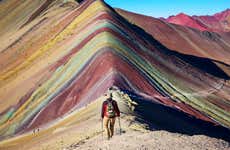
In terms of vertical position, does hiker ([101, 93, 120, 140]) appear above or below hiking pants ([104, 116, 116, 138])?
above

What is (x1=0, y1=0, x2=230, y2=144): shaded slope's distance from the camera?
42.2m

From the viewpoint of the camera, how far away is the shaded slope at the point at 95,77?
42156mm

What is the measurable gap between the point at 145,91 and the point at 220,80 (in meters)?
31.8

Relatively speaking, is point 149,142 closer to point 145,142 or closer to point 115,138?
point 145,142

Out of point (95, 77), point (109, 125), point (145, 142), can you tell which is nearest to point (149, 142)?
point (145, 142)

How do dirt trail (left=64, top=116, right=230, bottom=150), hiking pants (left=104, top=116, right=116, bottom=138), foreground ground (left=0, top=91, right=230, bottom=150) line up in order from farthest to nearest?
1. hiking pants (left=104, top=116, right=116, bottom=138)
2. foreground ground (left=0, top=91, right=230, bottom=150)
3. dirt trail (left=64, top=116, right=230, bottom=150)

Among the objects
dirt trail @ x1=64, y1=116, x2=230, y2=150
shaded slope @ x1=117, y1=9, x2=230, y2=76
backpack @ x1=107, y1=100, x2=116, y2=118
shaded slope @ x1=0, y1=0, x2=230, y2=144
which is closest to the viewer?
dirt trail @ x1=64, y1=116, x2=230, y2=150

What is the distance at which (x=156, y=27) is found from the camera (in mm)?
105500

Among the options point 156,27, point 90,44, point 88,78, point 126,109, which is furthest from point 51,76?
point 156,27

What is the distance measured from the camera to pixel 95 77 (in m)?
43.8

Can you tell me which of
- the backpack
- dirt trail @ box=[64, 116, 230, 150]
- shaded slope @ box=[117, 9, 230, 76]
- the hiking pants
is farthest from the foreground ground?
shaded slope @ box=[117, 9, 230, 76]

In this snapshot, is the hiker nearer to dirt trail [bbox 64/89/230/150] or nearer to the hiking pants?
the hiking pants

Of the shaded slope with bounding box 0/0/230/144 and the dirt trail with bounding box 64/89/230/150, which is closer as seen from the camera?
the dirt trail with bounding box 64/89/230/150

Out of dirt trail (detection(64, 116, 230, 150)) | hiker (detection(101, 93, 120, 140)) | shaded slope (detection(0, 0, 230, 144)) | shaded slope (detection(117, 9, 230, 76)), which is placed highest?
shaded slope (detection(117, 9, 230, 76))
